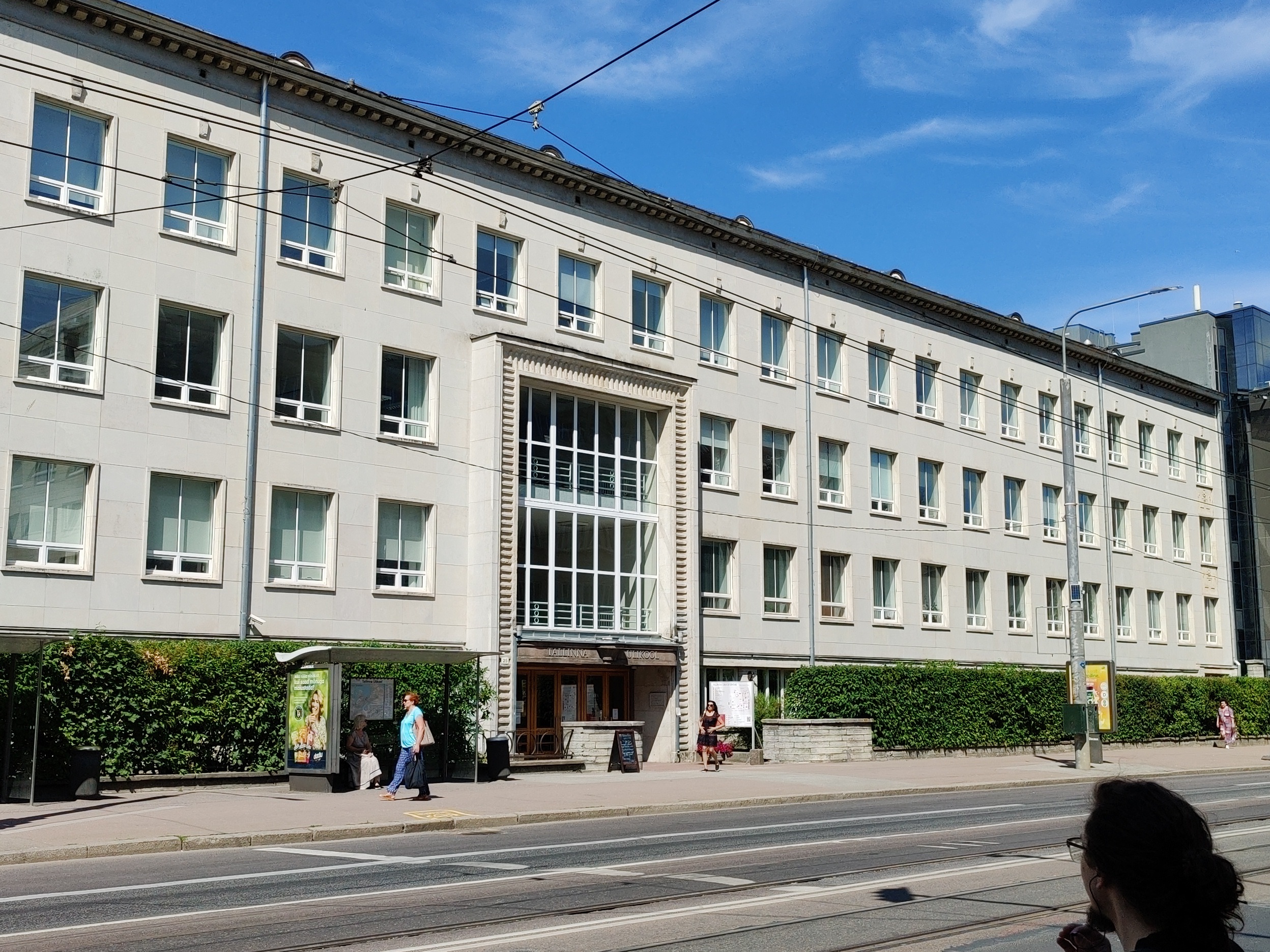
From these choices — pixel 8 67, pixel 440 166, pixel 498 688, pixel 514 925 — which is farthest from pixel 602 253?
pixel 514 925

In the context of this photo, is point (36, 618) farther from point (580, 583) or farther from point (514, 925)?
point (514, 925)

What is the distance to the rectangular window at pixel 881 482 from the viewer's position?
43.5m

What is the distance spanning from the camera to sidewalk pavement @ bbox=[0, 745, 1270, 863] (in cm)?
1673

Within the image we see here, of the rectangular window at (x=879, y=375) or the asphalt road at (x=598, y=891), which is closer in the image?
the asphalt road at (x=598, y=891)

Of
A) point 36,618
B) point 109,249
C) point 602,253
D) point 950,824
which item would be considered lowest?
point 950,824

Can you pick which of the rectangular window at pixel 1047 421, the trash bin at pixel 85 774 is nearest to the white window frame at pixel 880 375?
the rectangular window at pixel 1047 421

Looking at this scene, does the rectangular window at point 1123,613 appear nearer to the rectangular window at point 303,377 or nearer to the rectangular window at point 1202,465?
the rectangular window at point 1202,465

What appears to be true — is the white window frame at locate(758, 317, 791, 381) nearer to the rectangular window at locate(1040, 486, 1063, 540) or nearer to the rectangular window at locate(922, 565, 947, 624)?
the rectangular window at locate(922, 565, 947, 624)

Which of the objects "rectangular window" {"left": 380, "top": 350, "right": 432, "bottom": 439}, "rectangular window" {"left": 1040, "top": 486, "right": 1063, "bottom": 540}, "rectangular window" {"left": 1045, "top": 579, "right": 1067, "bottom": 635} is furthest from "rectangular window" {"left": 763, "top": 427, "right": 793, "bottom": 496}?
"rectangular window" {"left": 1045, "top": 579, "right": 1067, "bottom": 635}

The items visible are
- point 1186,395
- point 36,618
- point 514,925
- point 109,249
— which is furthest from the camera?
point 1186,395

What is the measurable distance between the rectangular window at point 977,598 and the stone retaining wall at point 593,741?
62.7ft

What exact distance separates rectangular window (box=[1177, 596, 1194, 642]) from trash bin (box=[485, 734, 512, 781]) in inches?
1529

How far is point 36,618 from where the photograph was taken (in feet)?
83.8

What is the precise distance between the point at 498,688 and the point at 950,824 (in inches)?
570
